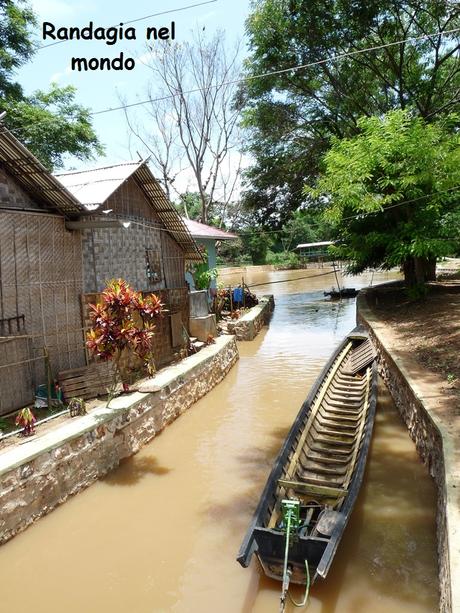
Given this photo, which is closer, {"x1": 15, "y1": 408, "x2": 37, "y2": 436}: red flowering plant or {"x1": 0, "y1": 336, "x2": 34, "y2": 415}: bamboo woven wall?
{"x1": 15, "y1": 408, "x2": 37, "y2": 436}: red flowering plant

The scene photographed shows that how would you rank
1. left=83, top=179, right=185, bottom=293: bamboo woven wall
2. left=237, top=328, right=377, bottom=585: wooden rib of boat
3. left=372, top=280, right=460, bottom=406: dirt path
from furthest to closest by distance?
left=83, top=179, right=185, bottom=293: bamboo woven wall
left=372, top=280, right=460, bottom=406: dirt path
left=237, top=328, right=377, bottom=585: wooden rib of boat

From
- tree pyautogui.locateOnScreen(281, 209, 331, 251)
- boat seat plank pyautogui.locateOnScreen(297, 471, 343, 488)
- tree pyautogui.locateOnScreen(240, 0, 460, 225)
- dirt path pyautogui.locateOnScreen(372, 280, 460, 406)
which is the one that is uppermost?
tree pyautogui.locateOnScreen(240, 0, 460, 225)

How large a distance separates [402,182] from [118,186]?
8.76m

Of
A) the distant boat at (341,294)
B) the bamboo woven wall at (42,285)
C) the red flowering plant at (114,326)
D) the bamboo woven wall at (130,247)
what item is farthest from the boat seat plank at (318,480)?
the distant boat at (341,294)

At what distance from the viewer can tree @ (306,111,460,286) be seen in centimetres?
1381

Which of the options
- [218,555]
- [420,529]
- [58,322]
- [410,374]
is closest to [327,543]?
[218,555]

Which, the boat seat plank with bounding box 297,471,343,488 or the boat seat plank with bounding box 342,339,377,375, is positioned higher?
the boat seat plank with bounding box 342,339,377,375

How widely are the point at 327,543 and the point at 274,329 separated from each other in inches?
660

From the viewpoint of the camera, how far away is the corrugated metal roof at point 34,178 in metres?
7.63

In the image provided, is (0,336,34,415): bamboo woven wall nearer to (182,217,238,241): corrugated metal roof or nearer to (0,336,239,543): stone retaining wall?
(0,336,239,543): stone retaining wall

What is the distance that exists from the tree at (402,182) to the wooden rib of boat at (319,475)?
17.4ft

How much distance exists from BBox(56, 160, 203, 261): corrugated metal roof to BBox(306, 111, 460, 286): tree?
547 centimetres

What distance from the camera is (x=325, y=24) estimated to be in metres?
18.6

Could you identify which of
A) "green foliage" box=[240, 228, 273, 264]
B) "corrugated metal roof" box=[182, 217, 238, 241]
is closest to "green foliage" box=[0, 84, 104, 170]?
"corrugated metal roof" box=[182, 217, 238, 241]
